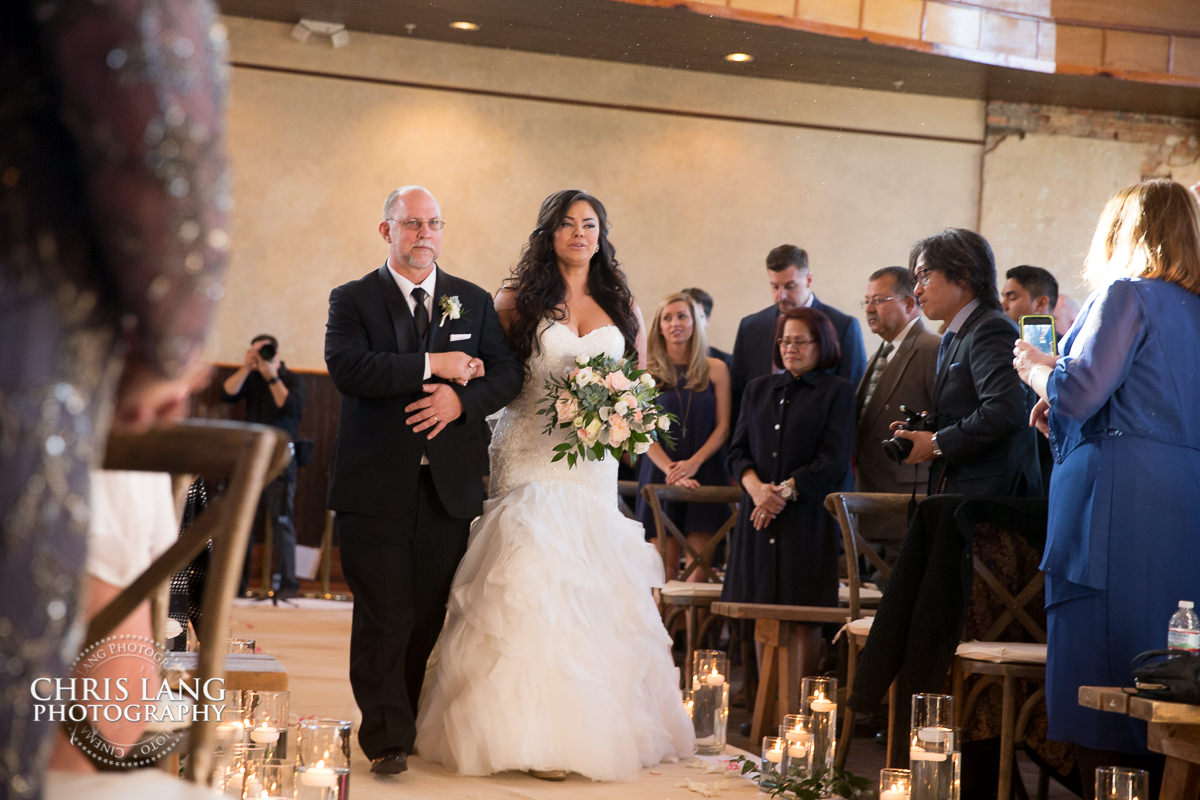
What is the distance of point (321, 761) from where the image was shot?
9.72 feet

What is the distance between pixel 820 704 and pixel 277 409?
Result: 5706mm

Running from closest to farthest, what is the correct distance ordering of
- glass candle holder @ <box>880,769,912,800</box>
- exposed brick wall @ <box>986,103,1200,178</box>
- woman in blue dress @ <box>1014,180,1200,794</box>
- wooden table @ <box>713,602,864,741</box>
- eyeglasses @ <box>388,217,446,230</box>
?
glass candle holder @ <box>880,769,912,800</box>, woman in blue dress @ <box>1014,180,1200,794</box>, eyeglasses @ <box>388,217,446,230</box>, wooden table @ <box>713,602,864,741</box>, exposed brick wall @ <box>986,103,1200,178</box>

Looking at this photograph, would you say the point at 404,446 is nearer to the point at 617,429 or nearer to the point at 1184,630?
the point at 617,429

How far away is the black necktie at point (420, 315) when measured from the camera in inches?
171

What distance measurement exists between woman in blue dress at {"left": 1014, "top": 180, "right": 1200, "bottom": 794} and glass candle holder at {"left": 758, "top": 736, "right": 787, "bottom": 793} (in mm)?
802

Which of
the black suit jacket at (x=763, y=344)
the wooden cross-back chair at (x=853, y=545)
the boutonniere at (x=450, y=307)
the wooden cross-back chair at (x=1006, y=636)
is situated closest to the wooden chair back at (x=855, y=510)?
the wooden cross-back chair at (x=853, y=545)

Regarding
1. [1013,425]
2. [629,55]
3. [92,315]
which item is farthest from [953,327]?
[629,55]

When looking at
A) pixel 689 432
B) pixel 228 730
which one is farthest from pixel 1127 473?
pixel 689 432

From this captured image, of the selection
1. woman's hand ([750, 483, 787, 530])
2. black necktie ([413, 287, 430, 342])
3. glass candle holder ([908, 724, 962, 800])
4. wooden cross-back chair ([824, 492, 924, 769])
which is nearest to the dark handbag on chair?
glass candle holder ([908, 724, 962, 800])

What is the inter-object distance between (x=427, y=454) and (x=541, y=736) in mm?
997

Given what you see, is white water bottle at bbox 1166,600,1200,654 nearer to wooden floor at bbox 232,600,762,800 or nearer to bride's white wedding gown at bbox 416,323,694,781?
wooden floor at bbox 232,600,762,800

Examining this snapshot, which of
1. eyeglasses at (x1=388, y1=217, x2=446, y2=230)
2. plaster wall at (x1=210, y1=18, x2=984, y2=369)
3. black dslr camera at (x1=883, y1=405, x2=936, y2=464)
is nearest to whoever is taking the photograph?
eyeglasses at (x1=388, y1=217, x2=446, y2=230)

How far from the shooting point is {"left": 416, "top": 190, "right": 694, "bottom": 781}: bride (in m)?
4.09

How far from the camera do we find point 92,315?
95 centimetres
